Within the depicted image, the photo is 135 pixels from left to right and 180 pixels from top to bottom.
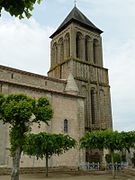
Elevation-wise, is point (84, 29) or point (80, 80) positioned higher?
point (84, 29)

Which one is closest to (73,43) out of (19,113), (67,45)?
(67,45)

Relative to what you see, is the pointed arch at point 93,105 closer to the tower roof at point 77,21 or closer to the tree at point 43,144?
the tower roof at point 77,21

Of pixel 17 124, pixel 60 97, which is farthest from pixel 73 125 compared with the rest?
pixel 17 124

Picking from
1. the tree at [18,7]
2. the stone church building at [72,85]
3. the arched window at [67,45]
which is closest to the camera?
the tree at [18,7]

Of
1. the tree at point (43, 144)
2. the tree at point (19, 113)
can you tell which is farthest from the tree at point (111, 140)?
the tree at point (19, 113)

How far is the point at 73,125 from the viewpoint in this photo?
3072 centimetres

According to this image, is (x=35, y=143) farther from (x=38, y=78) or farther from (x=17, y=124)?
(x=38, y=78)

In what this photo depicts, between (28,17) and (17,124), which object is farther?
(17,124)

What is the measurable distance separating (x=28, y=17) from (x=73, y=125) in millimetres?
26475

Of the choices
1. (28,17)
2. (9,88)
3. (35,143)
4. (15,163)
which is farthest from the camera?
(9,88)

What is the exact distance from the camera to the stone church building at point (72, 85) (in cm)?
2845

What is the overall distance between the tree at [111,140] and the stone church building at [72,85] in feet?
20.1

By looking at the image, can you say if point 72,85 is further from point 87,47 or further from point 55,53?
point 55,53

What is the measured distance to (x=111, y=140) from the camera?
22.3 m
